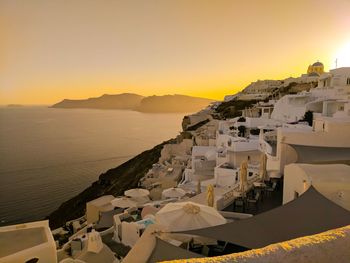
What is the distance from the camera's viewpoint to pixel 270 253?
7.22 ft

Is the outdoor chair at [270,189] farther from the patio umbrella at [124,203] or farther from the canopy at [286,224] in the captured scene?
the patio umbrella at [124,203]

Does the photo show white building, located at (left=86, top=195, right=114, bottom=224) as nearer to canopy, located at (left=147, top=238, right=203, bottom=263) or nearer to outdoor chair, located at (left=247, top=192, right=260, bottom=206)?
outdoor chair, located at (left=247, top=192, right=260, bottom=206)

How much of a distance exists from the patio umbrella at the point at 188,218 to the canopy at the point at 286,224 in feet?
5.48

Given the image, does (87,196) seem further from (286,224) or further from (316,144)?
(286,224)

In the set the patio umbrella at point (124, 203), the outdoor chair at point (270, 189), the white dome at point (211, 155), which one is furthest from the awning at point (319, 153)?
the white dome at point (211, 155)

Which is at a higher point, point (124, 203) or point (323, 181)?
point (323, 181)

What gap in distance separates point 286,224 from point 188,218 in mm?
2891

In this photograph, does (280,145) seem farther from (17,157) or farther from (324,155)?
(17,157)

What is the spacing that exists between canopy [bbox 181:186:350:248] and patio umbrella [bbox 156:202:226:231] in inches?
65.8

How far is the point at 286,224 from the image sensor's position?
5770 mm

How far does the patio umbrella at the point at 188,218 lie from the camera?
7.60m

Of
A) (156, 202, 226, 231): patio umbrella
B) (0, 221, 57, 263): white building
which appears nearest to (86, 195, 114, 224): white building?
(0, 221, 57, 263): white building

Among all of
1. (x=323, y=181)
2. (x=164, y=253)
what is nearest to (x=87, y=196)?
(x=323, y=181)

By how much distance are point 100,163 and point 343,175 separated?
5202cm
